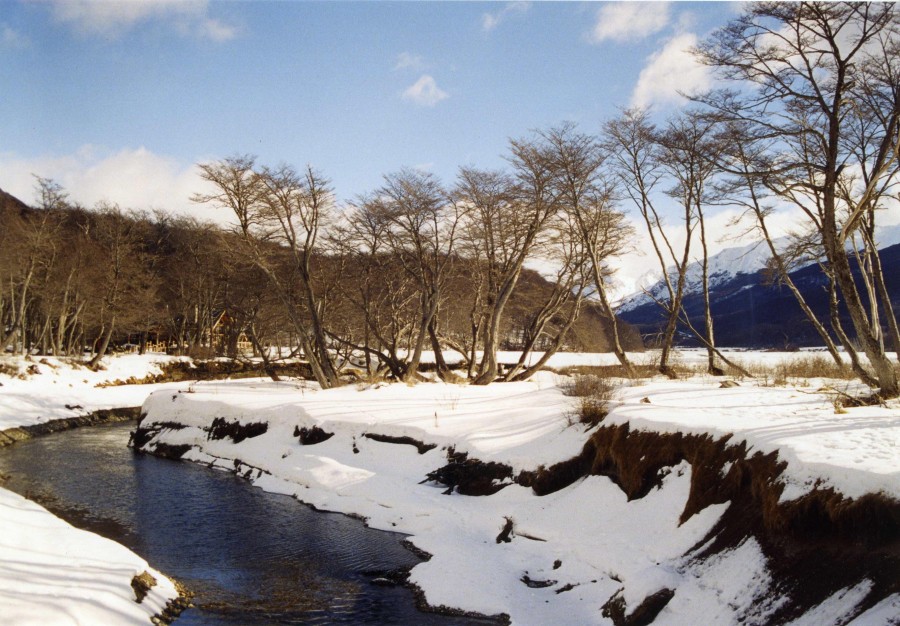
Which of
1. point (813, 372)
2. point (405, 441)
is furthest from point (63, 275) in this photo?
point (813, 372)

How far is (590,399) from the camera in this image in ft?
38.5

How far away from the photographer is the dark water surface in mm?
7652

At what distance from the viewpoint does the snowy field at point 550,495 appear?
5883 millimetres

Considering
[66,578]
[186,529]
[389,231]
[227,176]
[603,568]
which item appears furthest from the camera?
[389,231]

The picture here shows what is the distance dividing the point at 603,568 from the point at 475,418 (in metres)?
6.69

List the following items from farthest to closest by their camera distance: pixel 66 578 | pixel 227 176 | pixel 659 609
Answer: pixel 227 176, pixel 66 578, pixel 659 609

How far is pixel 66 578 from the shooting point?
6914 millimetres

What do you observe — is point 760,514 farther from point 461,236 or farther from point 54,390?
point 54,390

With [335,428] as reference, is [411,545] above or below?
below

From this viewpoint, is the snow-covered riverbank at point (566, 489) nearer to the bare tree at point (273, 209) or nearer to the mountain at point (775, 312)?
the bare tree at point (273, 209)

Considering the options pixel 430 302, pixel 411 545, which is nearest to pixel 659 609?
pixel 411 545

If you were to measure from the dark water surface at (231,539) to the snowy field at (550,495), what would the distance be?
663 mm

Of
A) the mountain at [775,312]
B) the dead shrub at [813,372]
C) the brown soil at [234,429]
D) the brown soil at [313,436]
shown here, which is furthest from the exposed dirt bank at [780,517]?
the mountain at [775,312]

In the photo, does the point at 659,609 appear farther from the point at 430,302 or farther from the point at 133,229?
the point at 133,229
